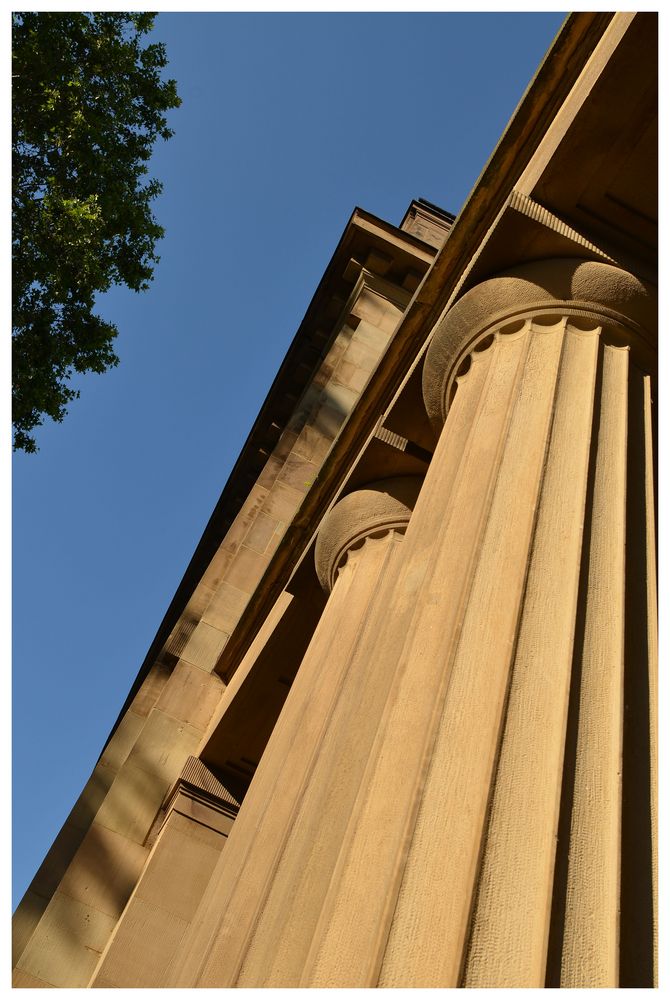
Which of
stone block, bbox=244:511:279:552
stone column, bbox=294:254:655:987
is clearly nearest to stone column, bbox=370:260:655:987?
stone column, bbox=294:254:655:987

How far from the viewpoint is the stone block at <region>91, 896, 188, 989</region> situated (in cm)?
1264

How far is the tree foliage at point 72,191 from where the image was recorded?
53.4ft

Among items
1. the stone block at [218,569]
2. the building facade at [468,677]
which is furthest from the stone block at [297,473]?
the building facade at [468,677]

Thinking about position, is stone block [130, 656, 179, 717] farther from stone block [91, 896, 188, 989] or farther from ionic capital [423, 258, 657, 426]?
ionic capital [423, 258, 657, 426]

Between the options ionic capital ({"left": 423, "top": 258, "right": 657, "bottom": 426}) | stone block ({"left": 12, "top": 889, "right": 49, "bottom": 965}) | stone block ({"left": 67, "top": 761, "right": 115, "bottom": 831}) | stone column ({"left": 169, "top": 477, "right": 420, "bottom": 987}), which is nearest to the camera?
stone column ({"left": 169, "top": 477, "right": 420, "bottom": 987})

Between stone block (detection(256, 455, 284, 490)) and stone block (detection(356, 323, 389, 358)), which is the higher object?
stone block (detection(356, 323, 389, 358))

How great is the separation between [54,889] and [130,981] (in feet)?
7.60

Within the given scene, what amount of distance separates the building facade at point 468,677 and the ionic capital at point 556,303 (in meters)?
0.03

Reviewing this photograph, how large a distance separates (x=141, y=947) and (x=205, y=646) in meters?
6.24

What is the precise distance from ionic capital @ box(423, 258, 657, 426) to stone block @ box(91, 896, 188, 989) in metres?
9.39

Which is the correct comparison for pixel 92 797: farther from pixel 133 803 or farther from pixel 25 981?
pixel 25 981

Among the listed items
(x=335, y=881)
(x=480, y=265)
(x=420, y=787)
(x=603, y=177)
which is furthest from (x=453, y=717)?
(x=603, y=177)

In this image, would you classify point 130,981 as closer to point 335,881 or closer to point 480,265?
point 335,881

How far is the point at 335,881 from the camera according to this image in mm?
4906
